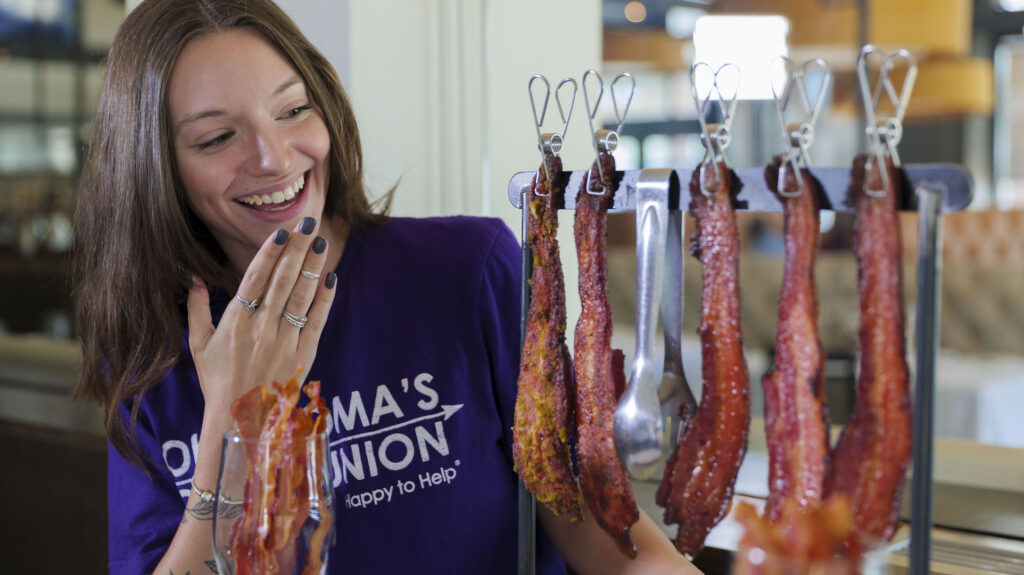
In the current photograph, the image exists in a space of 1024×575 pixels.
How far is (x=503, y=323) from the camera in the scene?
1199 millimetres

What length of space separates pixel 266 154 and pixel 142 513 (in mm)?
481

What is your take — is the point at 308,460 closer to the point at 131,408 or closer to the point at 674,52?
the point at 131,408

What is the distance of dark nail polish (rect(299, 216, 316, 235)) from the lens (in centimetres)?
92

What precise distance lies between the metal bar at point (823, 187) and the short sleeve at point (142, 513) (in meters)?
0.72

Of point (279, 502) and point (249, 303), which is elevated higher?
point (249, 303)

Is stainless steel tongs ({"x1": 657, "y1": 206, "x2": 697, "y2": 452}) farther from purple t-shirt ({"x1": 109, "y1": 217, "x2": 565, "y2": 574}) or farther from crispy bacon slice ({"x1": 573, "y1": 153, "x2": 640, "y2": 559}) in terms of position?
purple t-shirt ({"x1": 109, "y1": 217, "x2": 565, "y2": 574})

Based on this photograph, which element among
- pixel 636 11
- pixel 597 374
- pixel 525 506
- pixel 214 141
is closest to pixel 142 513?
pixel 214 141

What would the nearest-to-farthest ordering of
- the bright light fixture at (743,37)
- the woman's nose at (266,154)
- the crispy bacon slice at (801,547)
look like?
1. the crispy bacon slice at (801,547)
2. the woman's nose at (266,154)
3. the bright light fixture at (743,37)

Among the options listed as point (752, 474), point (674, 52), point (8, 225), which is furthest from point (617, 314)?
point (752, 474)

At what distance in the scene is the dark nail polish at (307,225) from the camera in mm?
921

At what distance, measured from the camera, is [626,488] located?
0.69 m

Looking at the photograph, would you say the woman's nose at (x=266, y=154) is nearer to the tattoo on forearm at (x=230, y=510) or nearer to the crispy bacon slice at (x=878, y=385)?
the tattoo on forearm at (x=230, y=510)

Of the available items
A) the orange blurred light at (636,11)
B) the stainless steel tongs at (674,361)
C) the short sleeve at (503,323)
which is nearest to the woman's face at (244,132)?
the short sleeve at (503,323)

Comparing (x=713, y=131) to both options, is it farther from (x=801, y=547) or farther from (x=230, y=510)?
(x=230, y=510)
